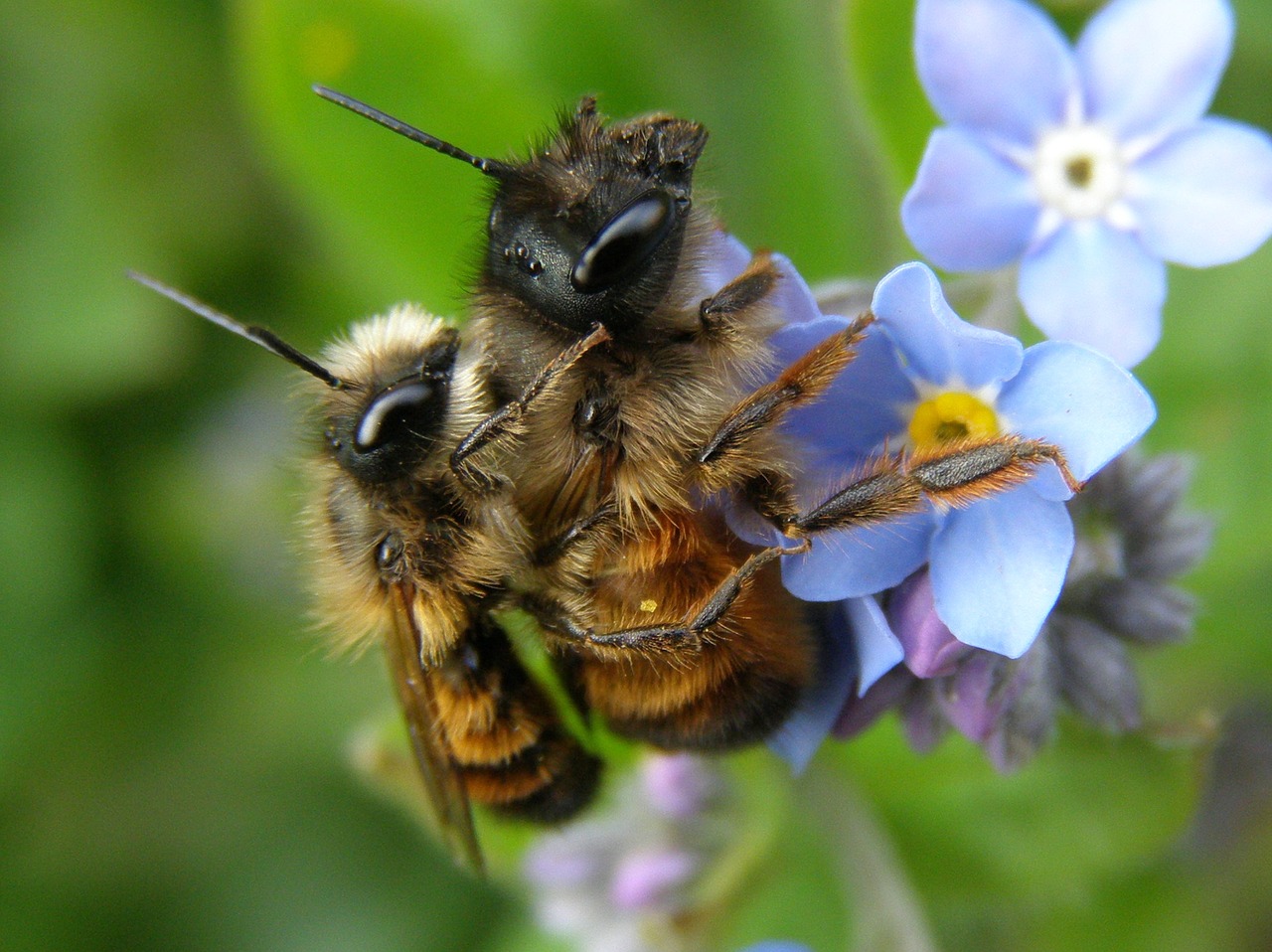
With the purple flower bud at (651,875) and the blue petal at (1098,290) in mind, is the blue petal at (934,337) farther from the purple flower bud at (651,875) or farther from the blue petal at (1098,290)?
the purple flower bud at (651,875)

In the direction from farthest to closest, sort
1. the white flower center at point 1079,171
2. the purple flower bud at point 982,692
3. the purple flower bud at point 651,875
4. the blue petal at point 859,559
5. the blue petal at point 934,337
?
the purple flower bud at point 651,875, the white flower center at point 1079,171, the purple flower bud at point 982,692, the blue petal at point 859,559, the blue petal at point 934,337

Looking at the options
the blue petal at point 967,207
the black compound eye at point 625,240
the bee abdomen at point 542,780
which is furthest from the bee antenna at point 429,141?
the bee abdomen at point 542,780

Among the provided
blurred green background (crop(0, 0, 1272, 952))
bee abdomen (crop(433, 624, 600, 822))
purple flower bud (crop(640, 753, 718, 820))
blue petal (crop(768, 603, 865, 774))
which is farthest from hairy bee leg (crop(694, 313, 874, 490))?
blurred green background (crop(0, 0, 1272, 952))

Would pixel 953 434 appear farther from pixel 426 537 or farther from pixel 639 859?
pixel 639 859

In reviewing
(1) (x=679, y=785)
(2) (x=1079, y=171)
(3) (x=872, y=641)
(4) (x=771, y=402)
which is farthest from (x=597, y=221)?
(1) (x=679, y=785)

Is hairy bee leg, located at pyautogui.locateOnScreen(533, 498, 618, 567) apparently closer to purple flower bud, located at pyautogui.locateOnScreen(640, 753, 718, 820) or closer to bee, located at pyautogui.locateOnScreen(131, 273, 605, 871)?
bee, located at pyautogui.locateOnScreen(131, 273, 605, 871)

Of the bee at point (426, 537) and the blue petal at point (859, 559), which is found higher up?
the bee at point (426, 537)
